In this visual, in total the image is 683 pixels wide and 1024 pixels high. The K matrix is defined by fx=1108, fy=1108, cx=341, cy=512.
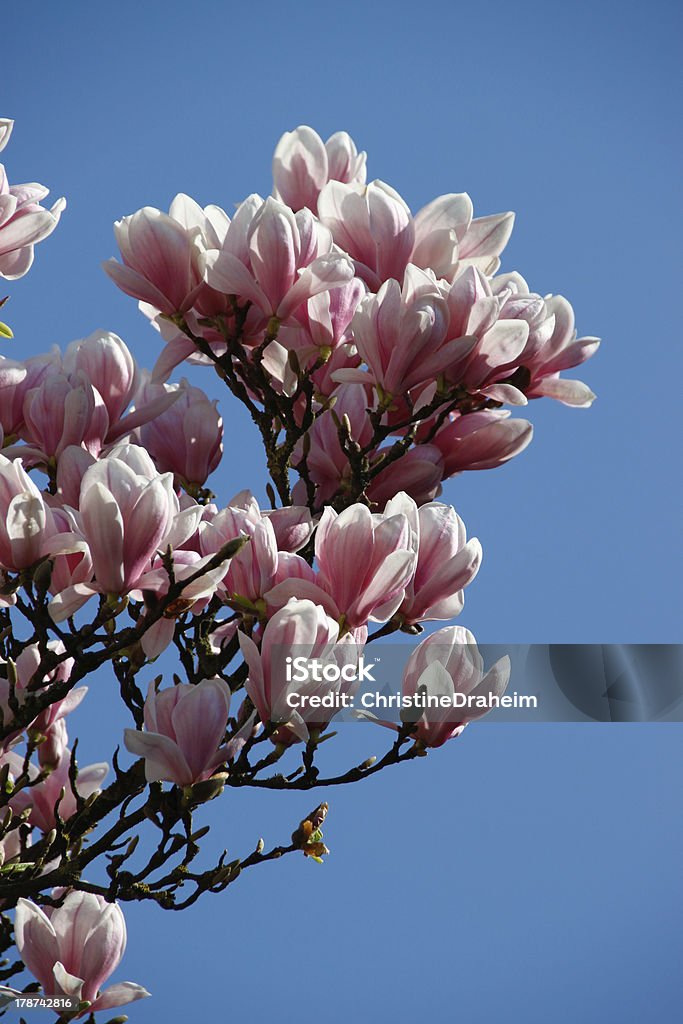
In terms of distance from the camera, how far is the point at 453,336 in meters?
0.89

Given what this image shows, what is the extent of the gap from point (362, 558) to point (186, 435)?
281 mm

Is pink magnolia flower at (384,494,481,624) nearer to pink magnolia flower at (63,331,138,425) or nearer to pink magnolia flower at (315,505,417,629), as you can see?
pink magnolia flower at (315,505,417,629)

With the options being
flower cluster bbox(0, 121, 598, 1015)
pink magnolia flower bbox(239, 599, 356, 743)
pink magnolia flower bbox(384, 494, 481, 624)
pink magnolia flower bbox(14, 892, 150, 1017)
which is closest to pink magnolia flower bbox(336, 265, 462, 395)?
flower cluster bbox(0, 121, 598, 1015)

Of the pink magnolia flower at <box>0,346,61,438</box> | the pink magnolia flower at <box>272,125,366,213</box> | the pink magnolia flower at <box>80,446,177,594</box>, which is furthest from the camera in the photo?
the pink magnolia flower at <box>272,125,366,213</box>

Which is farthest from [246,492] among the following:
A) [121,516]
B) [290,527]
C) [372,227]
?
[372,227]

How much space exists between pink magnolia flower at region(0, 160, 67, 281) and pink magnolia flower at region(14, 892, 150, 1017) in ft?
1.71

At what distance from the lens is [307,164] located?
105 centimetres

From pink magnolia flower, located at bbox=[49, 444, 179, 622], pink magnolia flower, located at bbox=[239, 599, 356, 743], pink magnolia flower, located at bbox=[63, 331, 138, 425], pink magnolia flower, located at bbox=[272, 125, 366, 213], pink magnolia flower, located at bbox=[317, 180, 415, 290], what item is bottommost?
pink magnolia flower, located at bbox=[239, 599, 356, 743]

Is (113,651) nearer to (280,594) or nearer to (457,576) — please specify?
(280,594)

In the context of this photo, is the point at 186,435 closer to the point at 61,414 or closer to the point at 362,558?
the point at 61,414

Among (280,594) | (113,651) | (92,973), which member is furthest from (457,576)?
(92,973)

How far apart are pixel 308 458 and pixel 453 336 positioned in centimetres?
16

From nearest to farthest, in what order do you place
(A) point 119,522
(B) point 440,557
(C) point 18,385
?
(A) point 119,522 → (B) point 440,557 → (C) point 18,385

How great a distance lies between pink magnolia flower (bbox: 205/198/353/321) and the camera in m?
0.87
